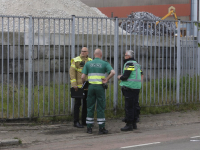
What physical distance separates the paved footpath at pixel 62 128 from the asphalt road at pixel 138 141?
0.89 feet

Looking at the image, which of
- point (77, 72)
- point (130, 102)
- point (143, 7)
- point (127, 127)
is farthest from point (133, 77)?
point (143, 7)

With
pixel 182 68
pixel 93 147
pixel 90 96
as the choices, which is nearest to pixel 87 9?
pixel 182 68

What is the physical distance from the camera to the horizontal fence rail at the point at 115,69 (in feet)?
31.8

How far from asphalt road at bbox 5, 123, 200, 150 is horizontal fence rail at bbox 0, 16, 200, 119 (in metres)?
1.99

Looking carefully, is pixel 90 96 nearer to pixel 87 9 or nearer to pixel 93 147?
pixel 93 147

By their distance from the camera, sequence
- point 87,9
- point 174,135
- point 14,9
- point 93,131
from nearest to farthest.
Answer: point 174,135 < point 93,131 < point 14,9 < point 87,9

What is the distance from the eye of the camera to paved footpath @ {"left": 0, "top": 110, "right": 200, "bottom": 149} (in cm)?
807

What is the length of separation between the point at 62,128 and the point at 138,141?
2164mm

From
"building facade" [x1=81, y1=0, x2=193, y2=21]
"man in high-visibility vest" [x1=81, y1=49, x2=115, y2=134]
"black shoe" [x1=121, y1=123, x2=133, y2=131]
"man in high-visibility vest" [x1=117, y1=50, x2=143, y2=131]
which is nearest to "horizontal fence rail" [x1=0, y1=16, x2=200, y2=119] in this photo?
"man in high-visibility vest" [x1=117, y1=50, x2=143, y2=131]

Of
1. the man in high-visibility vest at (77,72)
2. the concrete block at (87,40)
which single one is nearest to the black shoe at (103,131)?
the man in high-visibility vest at (77,72)

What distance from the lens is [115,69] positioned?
10.6 metres

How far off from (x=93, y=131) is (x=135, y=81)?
4.76 feet

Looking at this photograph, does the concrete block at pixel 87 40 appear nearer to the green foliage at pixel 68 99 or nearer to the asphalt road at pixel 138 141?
the green foliage at pixel 68 99

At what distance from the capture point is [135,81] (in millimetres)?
8969
